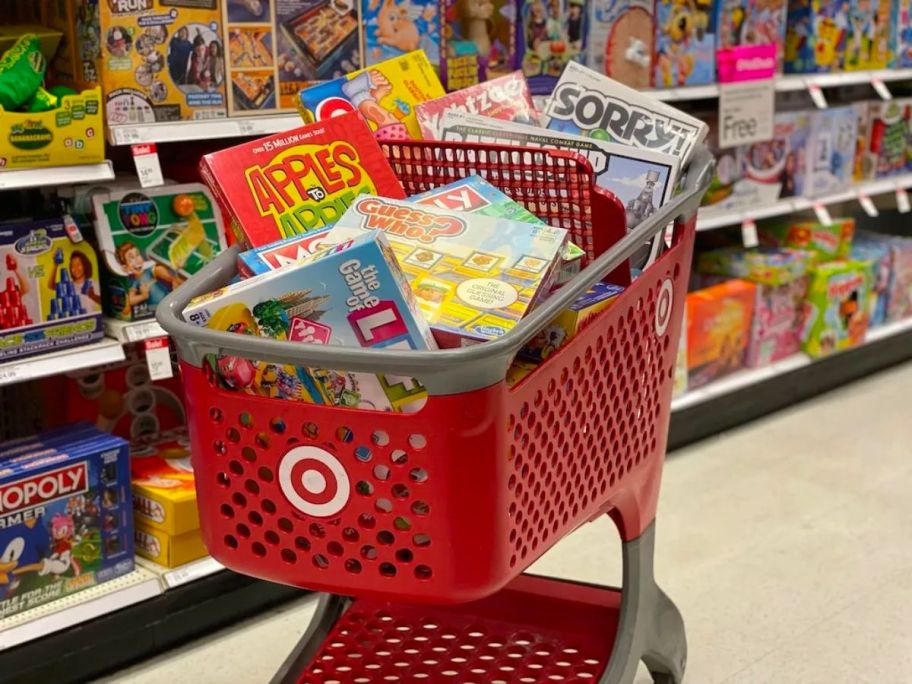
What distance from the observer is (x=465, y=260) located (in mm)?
1389

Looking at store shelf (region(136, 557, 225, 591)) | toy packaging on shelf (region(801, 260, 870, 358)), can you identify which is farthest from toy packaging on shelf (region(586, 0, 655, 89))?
store shelf (region(136, 557, 225, 591))

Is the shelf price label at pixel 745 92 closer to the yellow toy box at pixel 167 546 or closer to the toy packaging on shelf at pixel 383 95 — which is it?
the toy packaging on shelf at pixel 383 95

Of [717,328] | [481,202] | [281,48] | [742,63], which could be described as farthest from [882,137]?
[481,202]

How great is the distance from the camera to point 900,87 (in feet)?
15.0

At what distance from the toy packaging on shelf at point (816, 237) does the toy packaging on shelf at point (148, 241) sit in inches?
90.4

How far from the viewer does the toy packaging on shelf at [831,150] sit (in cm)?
388

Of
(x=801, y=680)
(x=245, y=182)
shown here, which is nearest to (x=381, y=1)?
(x=245, y=182)

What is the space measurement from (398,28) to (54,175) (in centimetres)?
88

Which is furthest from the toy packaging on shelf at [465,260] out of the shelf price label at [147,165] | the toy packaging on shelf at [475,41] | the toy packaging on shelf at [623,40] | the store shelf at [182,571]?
the toy packaging on shelf at [623,40]

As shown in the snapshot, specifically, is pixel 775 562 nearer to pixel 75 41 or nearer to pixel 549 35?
pixel 549 35

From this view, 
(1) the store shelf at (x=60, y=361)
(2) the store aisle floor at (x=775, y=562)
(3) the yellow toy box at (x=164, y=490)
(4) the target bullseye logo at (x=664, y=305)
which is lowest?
(2) the store aisle floor at (x=775, y=562)

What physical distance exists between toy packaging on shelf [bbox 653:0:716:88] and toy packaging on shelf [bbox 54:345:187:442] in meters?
1.63

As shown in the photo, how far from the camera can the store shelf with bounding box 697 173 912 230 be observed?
357cm

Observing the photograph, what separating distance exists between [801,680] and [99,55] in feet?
5.98
